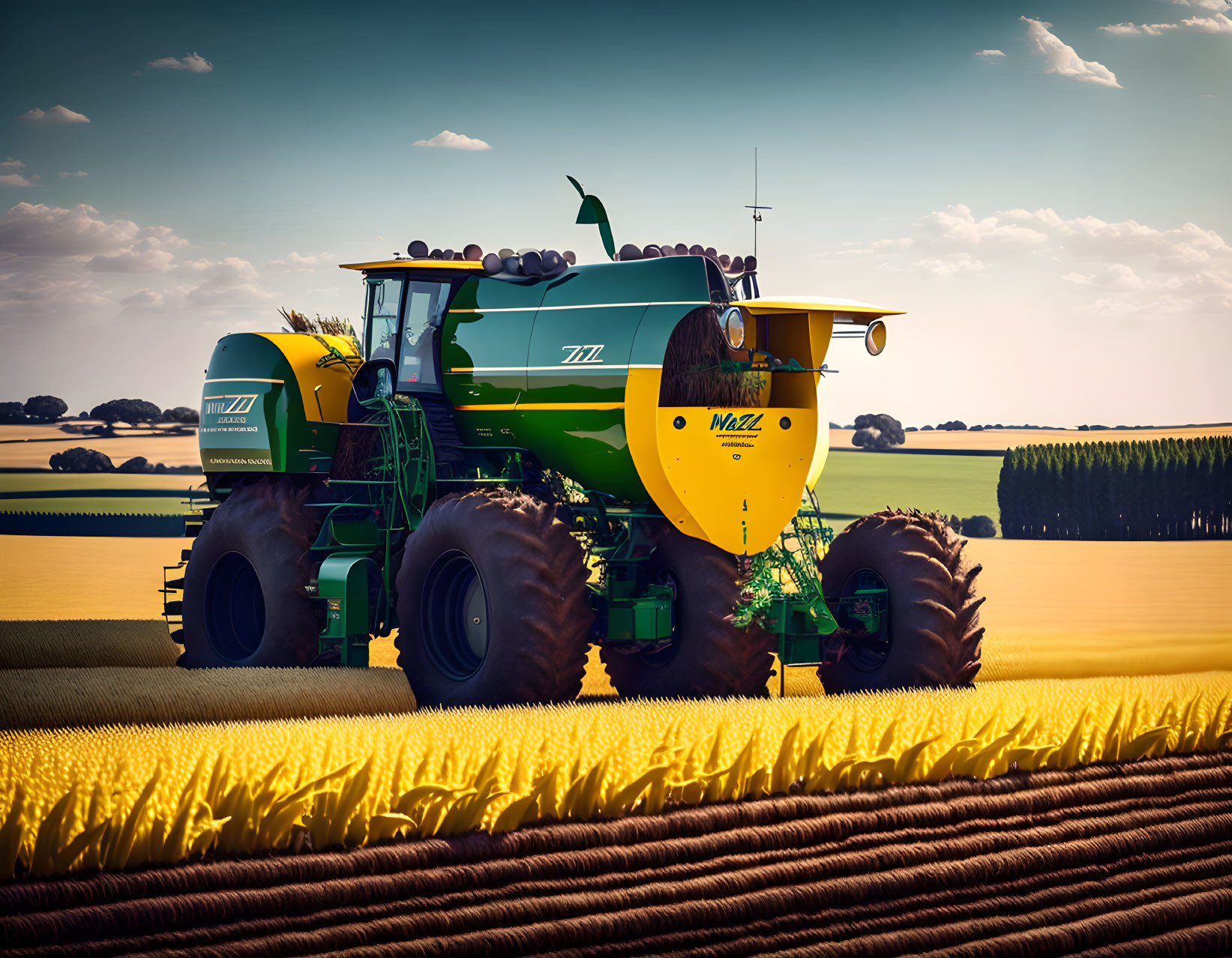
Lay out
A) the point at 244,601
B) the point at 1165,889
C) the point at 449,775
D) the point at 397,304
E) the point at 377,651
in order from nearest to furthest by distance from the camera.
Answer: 1. the point at 449,775
2. the point at 1165,889
3. the point at 397,304
4. the point at 244,601
5. the point at 377,651

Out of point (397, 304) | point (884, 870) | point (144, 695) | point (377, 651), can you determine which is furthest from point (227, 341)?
point (884, 870)

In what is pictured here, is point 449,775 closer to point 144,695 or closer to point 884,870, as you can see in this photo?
point 884,870

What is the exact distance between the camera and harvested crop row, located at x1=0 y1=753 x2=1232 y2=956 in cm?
597

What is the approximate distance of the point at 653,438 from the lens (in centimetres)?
1072

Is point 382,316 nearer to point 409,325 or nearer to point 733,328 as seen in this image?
point 409,325

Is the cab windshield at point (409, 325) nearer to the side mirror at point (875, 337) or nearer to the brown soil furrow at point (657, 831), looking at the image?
the side mirror at point (875, 337)

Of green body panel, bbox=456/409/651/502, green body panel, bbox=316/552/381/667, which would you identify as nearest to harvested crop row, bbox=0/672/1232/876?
green body panel, bbox=456/409/651/502

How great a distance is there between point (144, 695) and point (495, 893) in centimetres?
504

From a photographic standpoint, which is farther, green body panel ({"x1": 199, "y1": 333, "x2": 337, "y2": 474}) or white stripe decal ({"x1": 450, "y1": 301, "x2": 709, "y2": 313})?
green body panel ({"x1": 199, "y1": 333, "x2": 337, "y2": 474})

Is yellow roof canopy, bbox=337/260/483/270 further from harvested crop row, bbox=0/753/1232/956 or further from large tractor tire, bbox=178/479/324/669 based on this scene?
harvested crop row, bbox=0/753/1232/956

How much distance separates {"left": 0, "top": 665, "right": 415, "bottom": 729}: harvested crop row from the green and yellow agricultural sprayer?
0.48 m

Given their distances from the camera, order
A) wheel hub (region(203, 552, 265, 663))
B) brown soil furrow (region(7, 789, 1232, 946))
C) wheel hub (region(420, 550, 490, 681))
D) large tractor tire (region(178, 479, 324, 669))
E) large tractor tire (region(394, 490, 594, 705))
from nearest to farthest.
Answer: brown soil furrow (region(7, 789, 1232, 946))
large tractor tire (region(394, 490, 594, 705))
wheel hub (region(420, 550, 490, 681))
large tractor tire (region(178, 479, 324, 669))
wheel hub (region(203, 552, 265, 663))

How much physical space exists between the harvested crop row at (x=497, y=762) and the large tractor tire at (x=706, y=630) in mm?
1009

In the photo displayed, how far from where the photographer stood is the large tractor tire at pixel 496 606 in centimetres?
1012
